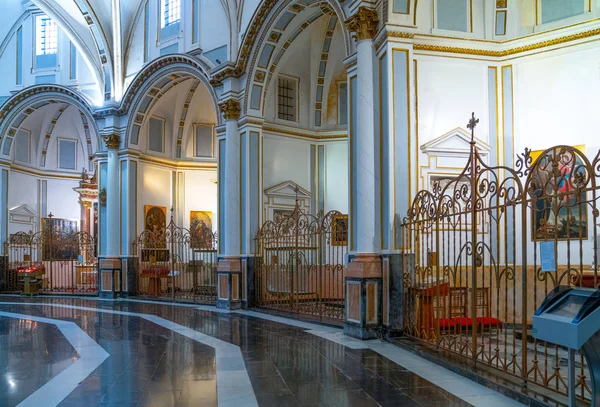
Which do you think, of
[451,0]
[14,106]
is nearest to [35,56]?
[14,106]

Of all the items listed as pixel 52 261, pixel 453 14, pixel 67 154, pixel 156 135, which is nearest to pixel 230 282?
pixel 156 135

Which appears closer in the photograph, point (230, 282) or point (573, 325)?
point (573, 325)

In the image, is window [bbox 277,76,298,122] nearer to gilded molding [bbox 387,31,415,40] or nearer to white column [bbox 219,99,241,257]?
white column [bbox 219,99,241,257]

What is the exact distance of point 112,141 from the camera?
19125 millimetres

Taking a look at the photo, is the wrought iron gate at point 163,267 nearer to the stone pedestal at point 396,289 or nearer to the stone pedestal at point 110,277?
the stone pedestal at point 110,277

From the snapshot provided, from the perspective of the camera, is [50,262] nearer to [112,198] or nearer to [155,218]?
[112,198]

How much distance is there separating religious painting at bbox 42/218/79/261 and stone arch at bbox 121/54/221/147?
21.3 ft

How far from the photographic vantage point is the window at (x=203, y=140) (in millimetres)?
21531

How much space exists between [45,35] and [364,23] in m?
17.2

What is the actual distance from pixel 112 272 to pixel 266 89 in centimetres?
864

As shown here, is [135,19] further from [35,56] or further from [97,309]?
[97,309]

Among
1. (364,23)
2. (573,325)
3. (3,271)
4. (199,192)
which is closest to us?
(573,325)

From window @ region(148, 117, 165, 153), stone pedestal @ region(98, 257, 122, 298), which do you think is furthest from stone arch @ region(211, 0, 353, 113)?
stone pedestal @ region(98, 257, 122, 298)

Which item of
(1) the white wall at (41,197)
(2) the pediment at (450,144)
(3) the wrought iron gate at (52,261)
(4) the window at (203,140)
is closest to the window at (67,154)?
(1) the white wall at (41,197)
